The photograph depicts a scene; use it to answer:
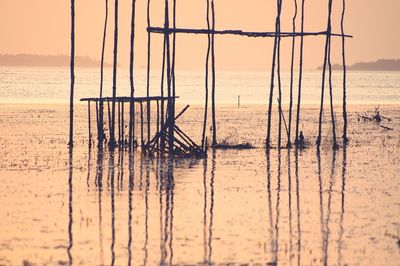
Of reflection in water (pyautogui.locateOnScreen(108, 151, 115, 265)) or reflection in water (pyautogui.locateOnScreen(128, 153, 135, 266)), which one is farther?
reflection in water (pyautogui.locateOnScreen(128, 153, 135, 266))

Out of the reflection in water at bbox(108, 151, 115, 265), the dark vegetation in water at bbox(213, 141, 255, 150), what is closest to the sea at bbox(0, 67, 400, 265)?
the reflection in water at bbox(108, 151, 115, 265)

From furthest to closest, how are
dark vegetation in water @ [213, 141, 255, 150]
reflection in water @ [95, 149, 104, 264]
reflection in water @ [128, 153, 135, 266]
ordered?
dark vegetation in water @ [213, 141, 255, 150]
reflection in water @ [95, 149, 104, 264]
reflection in water @ [128, 153, 135, 266]

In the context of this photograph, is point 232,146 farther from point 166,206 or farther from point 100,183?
point 166,206

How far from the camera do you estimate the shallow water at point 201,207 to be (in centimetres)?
1541

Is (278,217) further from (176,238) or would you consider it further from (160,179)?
(160,179)

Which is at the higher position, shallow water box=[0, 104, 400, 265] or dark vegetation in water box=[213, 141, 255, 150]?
shallow water box=[0, 104, 400, 265]

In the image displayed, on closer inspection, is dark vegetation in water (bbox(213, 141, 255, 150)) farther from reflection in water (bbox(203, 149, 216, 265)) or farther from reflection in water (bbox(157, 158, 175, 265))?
reflection in water (bbox(203, 149, 216, 265))

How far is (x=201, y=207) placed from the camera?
20.2 metres

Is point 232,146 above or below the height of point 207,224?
below

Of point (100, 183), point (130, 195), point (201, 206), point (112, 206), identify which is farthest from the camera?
point (100, 183)

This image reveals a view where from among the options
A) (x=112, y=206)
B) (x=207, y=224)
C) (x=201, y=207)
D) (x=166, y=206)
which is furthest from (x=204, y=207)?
(x=207, y=224)

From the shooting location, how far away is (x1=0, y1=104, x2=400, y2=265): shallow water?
1541 cm

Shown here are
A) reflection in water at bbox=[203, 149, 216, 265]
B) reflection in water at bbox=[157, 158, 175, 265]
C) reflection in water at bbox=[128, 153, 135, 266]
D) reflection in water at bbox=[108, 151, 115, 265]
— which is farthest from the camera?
reflection in water at bbox=[157, 158, 175, 265]

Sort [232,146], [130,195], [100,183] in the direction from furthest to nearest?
[232,146], [100,183], [130,195]
